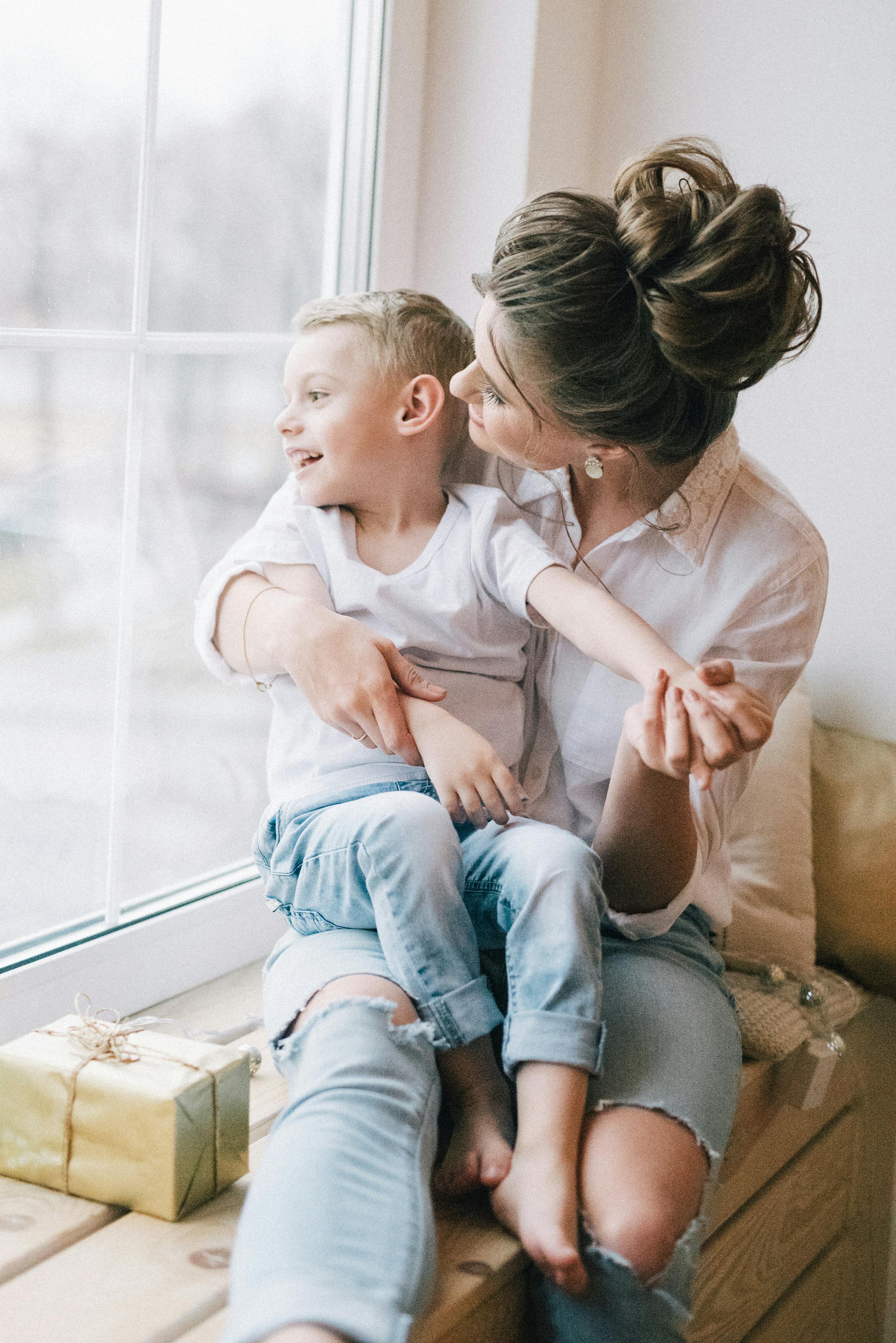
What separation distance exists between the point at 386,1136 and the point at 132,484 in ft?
2.71

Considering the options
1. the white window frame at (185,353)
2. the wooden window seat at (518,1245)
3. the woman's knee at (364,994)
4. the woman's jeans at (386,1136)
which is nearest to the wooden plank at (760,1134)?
the wooden window seat at (518,1245)

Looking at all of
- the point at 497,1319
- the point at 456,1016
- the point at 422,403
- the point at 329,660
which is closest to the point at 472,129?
the point at 422,403

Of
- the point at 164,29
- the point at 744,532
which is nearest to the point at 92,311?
the point at 164,29

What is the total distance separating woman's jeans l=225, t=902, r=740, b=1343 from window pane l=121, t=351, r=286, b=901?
14.6 inches

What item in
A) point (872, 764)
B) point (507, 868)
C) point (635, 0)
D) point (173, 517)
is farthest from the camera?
point (635, 0)

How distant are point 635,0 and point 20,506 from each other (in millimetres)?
1282

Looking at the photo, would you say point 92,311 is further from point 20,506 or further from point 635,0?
point 635,0

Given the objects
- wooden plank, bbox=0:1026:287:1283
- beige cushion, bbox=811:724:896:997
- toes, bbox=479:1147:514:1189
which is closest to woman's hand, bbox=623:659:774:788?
toes, bbox=479:1147:514:1189

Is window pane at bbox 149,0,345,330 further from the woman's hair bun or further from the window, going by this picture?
the woman's hair bun

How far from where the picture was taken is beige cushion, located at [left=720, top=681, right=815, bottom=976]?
5.24ft

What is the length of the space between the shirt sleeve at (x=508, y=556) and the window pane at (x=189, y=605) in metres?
0.42

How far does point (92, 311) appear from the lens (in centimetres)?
130

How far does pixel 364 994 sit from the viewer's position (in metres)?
1.04

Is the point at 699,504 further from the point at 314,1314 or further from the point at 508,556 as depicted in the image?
the point at 314,1314
